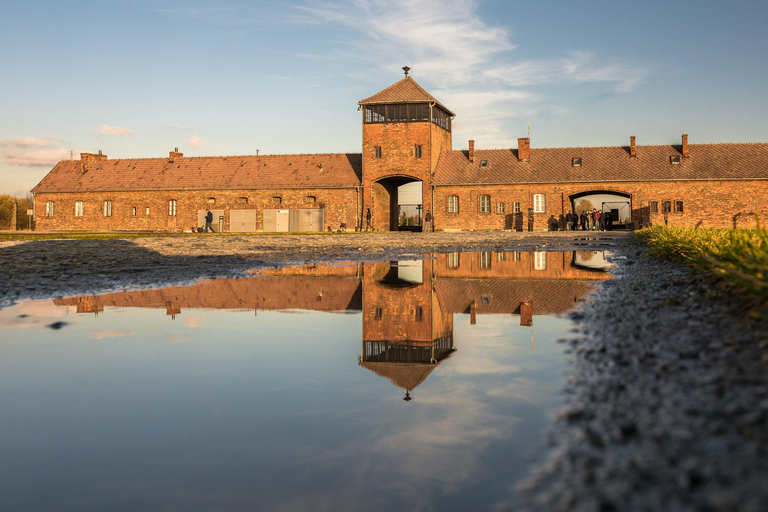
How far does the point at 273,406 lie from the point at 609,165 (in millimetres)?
42548

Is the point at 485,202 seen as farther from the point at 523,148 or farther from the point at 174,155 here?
the point at 174,155

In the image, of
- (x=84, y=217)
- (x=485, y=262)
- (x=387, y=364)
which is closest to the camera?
(x=387, y=364)

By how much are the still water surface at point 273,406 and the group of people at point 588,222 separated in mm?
35978

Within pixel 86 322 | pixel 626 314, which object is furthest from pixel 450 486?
pixel 86 322

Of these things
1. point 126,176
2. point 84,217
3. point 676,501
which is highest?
point 126,176

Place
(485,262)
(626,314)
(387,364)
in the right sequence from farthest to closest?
(485,262) → (626,314) → (387,364)

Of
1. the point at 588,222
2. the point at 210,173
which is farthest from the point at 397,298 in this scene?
the point at 210,173

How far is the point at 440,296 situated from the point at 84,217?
155 feet

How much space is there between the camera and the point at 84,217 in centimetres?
4712

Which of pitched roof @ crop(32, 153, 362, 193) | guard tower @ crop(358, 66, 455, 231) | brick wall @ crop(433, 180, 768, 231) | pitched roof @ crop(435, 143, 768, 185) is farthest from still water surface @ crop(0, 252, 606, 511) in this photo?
pitched roof @ crop(32, 153, 362, 193)

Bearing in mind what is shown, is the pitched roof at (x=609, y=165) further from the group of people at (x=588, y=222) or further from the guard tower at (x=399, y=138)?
the group of people at (x=588, y=222)

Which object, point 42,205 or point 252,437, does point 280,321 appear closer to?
point 252,437

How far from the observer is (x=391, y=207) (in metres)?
44.9

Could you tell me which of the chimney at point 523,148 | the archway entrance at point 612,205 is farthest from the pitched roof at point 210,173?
the archway entrance at point 612,205
